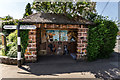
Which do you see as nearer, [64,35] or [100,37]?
[100,37]

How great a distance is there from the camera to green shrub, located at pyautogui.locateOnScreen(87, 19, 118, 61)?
5793mm

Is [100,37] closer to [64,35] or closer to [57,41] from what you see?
[64,35]

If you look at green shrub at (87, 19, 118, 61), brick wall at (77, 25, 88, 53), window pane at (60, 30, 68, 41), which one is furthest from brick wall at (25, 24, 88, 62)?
window pane at (60, 30, 68, 41)

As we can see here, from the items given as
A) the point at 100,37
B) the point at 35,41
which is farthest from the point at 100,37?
the point at 35,41

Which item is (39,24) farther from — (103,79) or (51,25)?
(103,79)

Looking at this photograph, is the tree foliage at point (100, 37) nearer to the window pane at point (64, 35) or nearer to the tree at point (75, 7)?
the tree at point (75, 7)

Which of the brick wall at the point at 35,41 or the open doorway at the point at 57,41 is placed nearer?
the brick wall at the point at 35,41

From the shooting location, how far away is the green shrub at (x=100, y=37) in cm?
579

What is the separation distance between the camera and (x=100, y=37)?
590 centimetres

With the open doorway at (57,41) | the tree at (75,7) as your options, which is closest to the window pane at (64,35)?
the open doorway at (57,41)

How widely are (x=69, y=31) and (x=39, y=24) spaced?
2.94 metres

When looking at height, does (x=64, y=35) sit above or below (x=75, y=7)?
below

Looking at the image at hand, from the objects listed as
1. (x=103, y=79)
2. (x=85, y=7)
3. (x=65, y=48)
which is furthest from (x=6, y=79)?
(x=85, y=7)

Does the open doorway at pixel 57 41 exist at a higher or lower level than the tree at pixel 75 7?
lower
